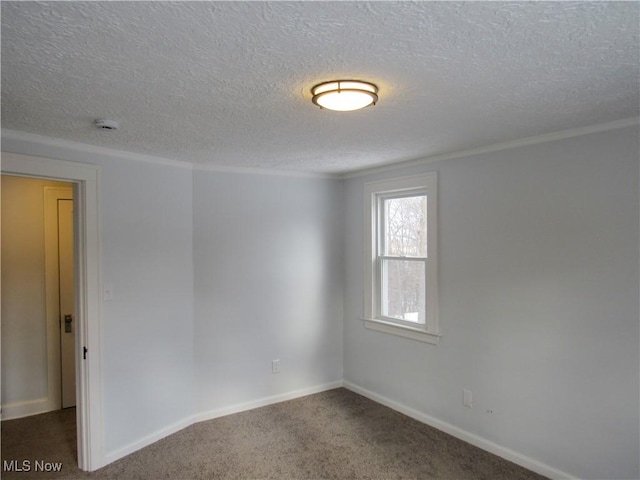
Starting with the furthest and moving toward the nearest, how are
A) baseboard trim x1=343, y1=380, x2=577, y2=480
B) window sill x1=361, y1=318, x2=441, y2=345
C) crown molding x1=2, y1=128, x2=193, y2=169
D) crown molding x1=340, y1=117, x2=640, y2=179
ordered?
window sill x1=361, y1=318, x2=441, y2=345, baseboard trim x1=343, y1=380, x2=577, y2=480, crown molding x1=2, y1=128, x2=193, y2=169, crown molding x1=340, y1=117, x2=640, y2=179

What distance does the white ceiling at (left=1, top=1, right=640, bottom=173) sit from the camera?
1.23 meters

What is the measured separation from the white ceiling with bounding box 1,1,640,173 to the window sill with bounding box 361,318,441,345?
5.78 feet

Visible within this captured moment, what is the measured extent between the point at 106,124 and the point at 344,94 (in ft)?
4.79

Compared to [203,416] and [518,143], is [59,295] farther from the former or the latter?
[518,143]

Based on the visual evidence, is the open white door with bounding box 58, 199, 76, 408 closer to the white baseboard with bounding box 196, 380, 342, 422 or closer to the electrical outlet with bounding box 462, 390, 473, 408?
the white baseboard with bounding box 196, 380, 342, 422

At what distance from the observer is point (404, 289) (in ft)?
12.9

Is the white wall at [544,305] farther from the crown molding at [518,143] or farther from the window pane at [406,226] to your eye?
the window pane at [406,226]

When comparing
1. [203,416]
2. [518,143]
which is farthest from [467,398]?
[203,416]

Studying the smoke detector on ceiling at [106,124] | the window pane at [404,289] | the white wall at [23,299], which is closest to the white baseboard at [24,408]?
the white wall at [23,299]

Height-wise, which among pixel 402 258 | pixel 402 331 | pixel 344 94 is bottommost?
pixel 402 331

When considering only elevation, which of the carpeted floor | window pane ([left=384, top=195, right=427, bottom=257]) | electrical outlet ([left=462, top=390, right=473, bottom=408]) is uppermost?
window pane ([left=384, top=195, right=427, bottom=257])

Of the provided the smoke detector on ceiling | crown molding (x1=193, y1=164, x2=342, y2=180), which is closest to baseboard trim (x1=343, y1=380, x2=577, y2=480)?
crown molding (x1=193, y1=164, x2=342, y2=180)

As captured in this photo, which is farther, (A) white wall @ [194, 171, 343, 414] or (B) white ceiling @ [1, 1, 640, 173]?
Answer: (A) white wall @ [194, 171, 343, 414]

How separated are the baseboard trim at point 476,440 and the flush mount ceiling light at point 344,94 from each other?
2705 millimetres
